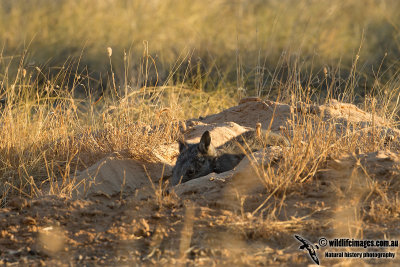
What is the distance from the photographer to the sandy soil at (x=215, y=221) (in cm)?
339

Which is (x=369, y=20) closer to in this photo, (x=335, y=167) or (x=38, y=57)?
(x=38, y=57)

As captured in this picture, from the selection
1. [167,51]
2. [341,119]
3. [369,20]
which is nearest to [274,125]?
[341,119]

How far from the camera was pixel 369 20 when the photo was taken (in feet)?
43.9

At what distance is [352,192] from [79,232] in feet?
6.42

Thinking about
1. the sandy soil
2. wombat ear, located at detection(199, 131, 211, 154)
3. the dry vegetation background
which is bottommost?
the dry vegetation background

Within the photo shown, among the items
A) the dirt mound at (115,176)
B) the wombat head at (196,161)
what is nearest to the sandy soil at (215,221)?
the dirt mound at (115,176)

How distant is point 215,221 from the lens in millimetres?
3752

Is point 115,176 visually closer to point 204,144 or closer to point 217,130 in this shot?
point 204,144

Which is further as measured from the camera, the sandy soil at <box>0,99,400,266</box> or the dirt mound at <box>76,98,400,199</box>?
the dirt mound at <box>76,98,400,199</box>

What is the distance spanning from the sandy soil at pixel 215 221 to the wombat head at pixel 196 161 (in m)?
0.85

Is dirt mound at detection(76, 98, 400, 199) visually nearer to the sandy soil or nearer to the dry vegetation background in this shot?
the sandy soil

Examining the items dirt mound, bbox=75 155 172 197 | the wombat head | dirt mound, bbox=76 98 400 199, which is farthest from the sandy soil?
the wombat head

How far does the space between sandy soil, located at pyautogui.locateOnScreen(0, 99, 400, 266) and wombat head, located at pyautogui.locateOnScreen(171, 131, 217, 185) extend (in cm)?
85

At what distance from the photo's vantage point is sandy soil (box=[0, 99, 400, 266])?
11.1 ft
